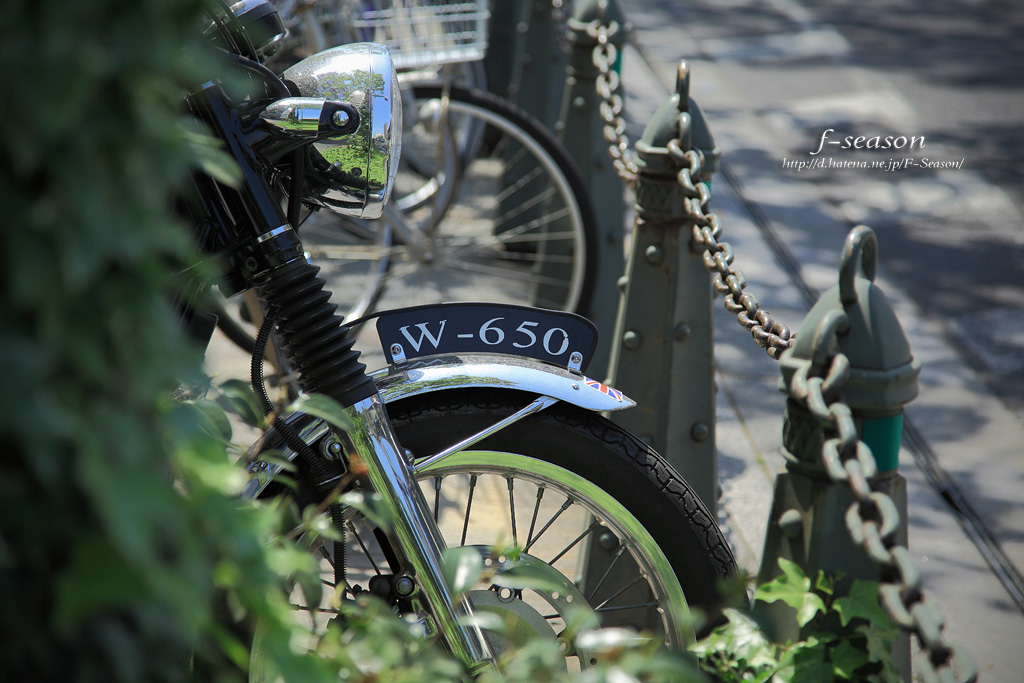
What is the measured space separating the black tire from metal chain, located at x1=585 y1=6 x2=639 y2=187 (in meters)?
0.83

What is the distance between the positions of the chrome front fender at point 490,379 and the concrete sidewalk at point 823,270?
1.33 ft

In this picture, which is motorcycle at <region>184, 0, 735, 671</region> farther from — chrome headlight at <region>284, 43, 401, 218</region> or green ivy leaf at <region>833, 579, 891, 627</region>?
green ivy leaf at <region>833, 579, 891, 627</region>

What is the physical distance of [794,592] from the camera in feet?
3.64

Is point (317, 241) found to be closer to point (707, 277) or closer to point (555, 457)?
point (707, 277)

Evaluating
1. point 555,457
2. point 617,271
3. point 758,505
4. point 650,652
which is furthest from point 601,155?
point 650,652

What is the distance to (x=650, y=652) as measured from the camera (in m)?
0.85

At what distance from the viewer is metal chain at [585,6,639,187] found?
2428mm

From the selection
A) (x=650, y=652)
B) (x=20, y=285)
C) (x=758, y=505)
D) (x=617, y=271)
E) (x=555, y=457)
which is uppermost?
(x=20, y=285)

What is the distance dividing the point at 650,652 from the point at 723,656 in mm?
460

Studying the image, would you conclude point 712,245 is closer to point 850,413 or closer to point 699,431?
point 699,431

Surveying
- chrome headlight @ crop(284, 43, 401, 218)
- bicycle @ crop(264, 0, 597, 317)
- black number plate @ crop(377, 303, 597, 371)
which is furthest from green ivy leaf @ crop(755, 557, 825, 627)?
bicycle @ crop(264, 0, 597, 317)

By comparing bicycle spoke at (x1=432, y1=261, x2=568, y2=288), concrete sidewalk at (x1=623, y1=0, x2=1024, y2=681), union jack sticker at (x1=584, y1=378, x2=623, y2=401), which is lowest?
concrete sidewalk at (x1=623, y1=0, x2=1024, y2=681)

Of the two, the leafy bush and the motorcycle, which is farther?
the motorcycle

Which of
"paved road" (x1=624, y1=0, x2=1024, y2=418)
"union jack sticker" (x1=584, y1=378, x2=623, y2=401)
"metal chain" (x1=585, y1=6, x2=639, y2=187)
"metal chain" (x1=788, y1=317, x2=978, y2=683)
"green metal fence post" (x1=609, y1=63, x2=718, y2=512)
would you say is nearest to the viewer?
"metal chain" (x1=788, y1=317, x2=978, y2=683)
